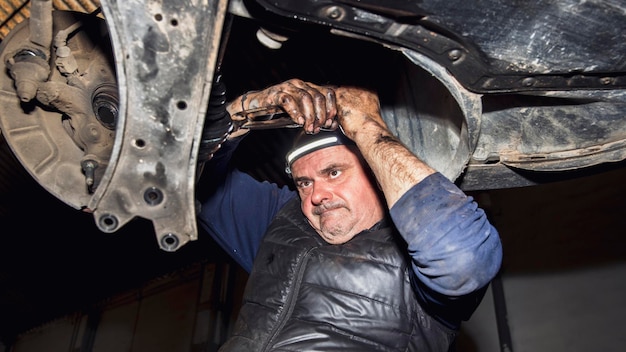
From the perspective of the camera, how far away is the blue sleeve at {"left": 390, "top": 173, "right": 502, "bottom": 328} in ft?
3.84

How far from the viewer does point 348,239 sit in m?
1.75

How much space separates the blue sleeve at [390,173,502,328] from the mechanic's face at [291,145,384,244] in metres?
0.53

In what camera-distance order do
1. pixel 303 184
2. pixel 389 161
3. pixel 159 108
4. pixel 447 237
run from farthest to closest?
pixel 303 184, pixel 389 161, pixel 447 237, pixel 159 108

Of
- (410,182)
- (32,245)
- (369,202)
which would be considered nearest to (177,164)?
(410,182)

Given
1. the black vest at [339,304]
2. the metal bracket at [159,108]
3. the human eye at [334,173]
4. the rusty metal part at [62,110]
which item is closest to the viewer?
the metal bracket at [159,108]

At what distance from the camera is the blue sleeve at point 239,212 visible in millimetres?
1955

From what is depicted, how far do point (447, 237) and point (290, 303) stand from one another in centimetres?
62

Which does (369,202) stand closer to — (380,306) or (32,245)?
(380,306)

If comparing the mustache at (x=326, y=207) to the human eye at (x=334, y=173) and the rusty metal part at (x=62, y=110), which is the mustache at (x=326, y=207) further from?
the rusty metal part at (x=62, y=110)

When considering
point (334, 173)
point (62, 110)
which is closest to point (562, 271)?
point (334, 173)

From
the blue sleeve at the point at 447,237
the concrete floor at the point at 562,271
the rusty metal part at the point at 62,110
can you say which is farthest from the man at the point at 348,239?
the concrete floor at the point at 562,271

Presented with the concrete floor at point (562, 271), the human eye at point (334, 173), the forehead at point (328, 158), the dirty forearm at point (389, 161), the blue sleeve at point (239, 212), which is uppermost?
the dirty forearm at point (389, 161)

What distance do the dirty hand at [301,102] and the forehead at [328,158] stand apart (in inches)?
16.3

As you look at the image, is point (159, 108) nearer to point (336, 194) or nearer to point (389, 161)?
point (389, 161)
